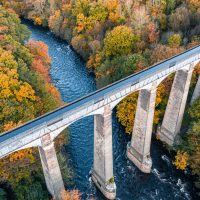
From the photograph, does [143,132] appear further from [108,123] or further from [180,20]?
[180,20]

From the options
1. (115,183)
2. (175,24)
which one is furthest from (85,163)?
(175,24)

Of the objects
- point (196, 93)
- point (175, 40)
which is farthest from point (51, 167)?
point (175, 40)

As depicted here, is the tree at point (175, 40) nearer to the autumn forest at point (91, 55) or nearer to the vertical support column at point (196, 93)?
the autumn forest at point (91, 55)

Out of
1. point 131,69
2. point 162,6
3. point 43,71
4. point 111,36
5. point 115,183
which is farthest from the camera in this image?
point 162,6

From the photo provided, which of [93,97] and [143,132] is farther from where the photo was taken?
[143,132]

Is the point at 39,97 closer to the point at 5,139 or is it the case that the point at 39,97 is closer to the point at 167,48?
the point at 5,139

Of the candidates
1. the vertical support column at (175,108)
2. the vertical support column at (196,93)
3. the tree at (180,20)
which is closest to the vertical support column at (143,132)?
the vertical support column at (175,108)

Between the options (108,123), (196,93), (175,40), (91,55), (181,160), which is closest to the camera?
(108,123)

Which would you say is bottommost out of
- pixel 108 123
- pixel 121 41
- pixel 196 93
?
pixel 196 93
